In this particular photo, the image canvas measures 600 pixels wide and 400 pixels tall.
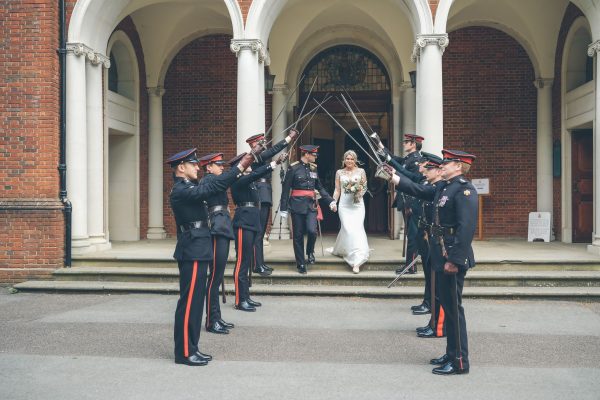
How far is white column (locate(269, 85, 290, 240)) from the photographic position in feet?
44.6

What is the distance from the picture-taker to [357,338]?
20.1 feet

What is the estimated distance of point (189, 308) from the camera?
5.14m

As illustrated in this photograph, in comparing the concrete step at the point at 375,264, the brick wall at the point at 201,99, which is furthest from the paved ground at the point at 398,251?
the brick wall at the point at 201,99

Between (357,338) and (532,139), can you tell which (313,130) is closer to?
(532,139)

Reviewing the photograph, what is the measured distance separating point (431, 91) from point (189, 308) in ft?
21.4

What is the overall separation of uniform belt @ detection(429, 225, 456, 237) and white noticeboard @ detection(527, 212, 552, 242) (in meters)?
9.00

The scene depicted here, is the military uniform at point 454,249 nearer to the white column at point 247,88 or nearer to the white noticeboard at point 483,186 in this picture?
the white column at point 247,88

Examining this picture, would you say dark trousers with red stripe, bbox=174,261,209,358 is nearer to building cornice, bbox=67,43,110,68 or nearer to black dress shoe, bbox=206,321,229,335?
black dress shoe, bbox=206,321,229,335

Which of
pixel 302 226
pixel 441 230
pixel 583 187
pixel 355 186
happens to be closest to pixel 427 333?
pixel 441 230

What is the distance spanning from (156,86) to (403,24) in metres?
5.91

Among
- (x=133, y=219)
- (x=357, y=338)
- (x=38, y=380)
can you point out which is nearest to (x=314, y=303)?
(x=357, y=338)

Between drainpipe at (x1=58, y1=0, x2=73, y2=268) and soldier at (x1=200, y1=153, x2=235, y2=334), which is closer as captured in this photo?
soldier at (x1=200, y1=153, x2=235, y2=334)

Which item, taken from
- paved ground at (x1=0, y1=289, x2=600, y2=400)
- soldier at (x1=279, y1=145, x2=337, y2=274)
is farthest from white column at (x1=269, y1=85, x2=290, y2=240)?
paved ground at (x1=0, y1=289, x2=600, y2=400)

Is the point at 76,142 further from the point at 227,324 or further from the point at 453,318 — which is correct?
the point at 453,318
